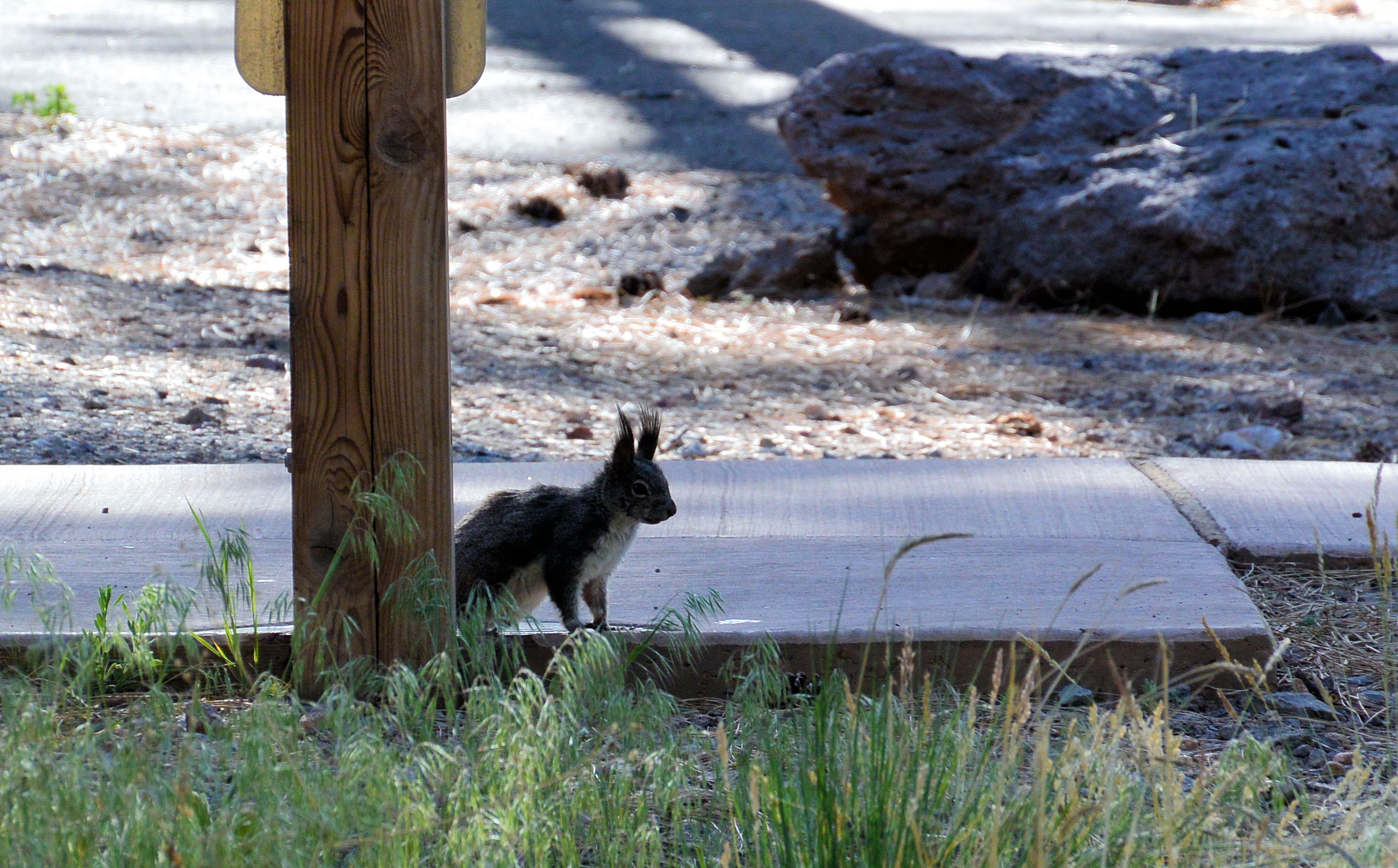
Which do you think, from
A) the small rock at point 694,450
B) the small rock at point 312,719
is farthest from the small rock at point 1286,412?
the small rock at point 312,719

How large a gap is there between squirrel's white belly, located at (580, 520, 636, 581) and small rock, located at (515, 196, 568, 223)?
701 cm

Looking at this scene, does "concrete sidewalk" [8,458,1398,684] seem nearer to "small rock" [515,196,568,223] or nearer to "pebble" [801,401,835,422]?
"pebble" [801,401,835,422]

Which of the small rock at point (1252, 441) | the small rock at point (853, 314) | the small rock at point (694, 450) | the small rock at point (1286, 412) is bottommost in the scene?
the small rock at point (694, 450)

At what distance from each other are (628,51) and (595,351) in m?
8.26

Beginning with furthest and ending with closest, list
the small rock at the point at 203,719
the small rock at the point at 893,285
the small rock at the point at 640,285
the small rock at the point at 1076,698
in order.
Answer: the small rock at the point at 893,285 → the small rock at the point at 640,285 → the small rock at the point at 1076,698 → the small rock at the point at 203,719

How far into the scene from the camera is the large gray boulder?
8.02 meters

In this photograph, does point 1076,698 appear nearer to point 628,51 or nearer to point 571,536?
point 571,536

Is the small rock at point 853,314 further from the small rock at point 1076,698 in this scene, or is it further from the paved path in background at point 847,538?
the small rock at point 1076,698

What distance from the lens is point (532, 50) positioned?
14750 mm

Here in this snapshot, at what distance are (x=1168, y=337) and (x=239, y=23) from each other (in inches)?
239

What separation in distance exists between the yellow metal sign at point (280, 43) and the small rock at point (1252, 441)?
161 inches

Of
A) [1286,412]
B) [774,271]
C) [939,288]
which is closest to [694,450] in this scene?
[1286,412]

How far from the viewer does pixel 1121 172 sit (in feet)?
27.6

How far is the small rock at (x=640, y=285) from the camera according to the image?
28.7ft
